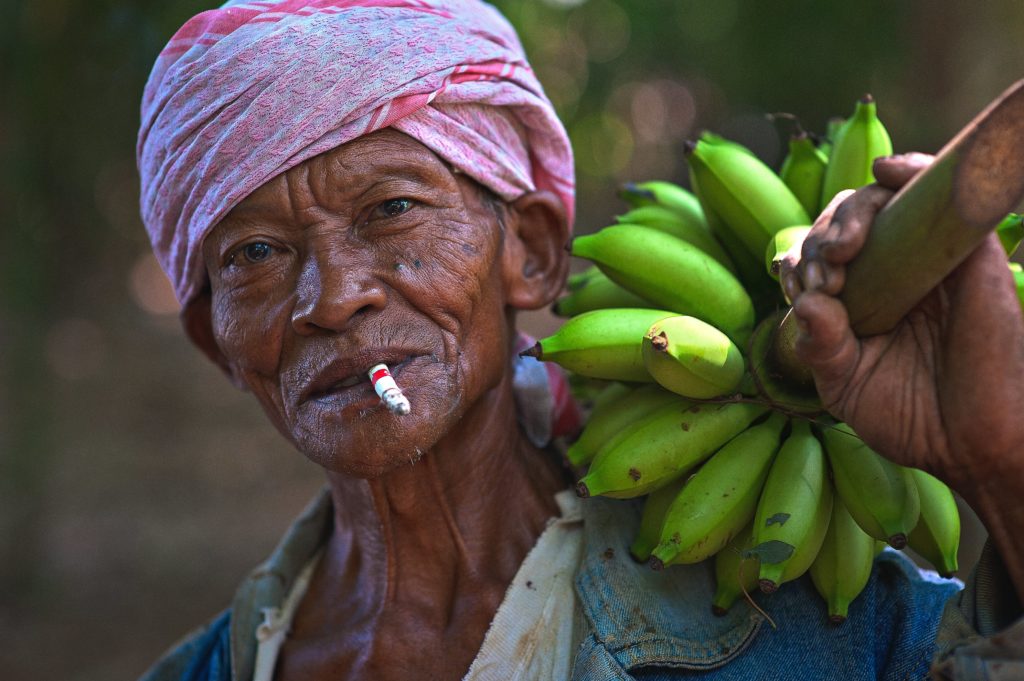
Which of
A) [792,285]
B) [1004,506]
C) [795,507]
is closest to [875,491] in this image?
[795,507]

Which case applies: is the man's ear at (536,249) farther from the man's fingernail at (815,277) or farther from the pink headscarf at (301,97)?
the man's fingernail at (815,277)

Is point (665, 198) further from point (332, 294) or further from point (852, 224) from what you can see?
point (852, 224)

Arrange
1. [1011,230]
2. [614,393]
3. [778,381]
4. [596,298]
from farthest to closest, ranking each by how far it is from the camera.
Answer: [596,298] → [614,393] → [778,381] → [1011,230]

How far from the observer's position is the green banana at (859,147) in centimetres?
216

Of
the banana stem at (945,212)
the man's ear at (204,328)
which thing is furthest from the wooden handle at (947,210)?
the man's ear at (204,328)

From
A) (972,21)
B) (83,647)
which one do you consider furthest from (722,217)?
(83,647)

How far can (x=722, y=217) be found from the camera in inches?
90.0

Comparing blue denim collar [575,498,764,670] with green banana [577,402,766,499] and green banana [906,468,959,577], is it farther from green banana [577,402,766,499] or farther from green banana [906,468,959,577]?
green banana [906,468,959,577]

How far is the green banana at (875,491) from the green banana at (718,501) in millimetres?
159

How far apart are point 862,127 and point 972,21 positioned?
12.2ft

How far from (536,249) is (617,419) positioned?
25.2 inches

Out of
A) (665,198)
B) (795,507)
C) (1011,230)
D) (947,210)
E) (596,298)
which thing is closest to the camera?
(947,210)

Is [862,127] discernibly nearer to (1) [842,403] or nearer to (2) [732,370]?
(2) [732,370]

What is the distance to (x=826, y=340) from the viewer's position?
1.52 metres
